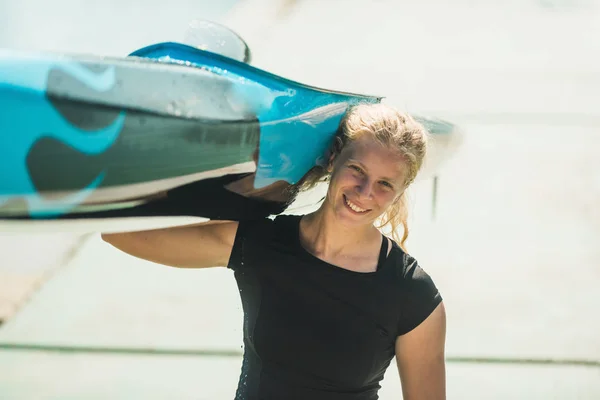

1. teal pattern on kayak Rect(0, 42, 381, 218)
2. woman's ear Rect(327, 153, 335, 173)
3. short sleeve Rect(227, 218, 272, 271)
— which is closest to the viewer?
teal pattern on kayak Rect(0, 42, 381, 218)

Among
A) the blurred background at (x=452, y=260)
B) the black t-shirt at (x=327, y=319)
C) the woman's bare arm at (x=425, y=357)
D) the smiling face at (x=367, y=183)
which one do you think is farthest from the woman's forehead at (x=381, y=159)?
the blurred background at (x=452, y=260)

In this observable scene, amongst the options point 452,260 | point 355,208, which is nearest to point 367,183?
point 355,208

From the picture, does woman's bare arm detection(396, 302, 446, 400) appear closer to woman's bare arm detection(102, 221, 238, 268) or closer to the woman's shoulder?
the woman's shoulder

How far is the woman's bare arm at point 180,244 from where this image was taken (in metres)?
1.34

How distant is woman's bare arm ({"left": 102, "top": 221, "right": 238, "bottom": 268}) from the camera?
1342 mm

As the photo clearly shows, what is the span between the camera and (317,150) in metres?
1.47

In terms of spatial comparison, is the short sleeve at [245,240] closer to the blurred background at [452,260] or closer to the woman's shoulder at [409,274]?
the woman's shoulder at [409,274]

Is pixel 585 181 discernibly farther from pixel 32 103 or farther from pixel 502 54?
pixel 32 103

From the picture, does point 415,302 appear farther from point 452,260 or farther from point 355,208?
point 452,260

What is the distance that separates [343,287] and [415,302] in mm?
134

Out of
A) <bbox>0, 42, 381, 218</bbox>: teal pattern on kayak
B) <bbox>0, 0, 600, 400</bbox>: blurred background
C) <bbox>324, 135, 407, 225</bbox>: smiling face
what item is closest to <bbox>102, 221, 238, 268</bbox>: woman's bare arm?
<bbox>0, 42, 381, 218</bbox>: teal pattern on kayak

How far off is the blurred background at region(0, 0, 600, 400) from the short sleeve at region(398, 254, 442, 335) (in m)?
1.14

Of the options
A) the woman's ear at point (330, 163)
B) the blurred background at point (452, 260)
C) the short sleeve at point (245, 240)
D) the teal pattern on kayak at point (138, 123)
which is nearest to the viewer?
the teal pattern on kayak at point (138, 123)

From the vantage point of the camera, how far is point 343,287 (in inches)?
49.2
